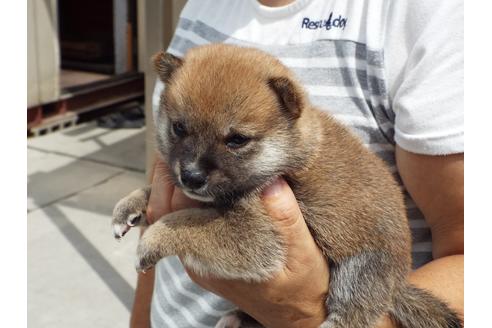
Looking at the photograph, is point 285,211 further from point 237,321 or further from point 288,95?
point 237,321

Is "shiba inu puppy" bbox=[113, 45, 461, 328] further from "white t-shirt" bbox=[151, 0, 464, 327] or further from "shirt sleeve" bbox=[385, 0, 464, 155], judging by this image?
"shirt sleeve" bbox=[385, 0, 464, 155]

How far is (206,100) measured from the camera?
1.70m

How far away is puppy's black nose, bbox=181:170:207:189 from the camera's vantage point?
5.41 feet

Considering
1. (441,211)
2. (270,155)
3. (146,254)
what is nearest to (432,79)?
(441,211)

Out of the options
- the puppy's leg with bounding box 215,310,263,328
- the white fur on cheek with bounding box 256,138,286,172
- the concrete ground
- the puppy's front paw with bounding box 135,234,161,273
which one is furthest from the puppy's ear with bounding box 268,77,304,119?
the concrete ground

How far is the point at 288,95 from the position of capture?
1.77 m

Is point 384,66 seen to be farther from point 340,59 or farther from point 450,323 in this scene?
point 450,323

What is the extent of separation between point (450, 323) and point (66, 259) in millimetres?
3941

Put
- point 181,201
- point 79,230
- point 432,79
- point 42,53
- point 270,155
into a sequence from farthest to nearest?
point 42,53 < point 79,230 < point 181,201 < point 270,155 < point 432,79

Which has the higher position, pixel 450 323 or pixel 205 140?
pixel 205 140

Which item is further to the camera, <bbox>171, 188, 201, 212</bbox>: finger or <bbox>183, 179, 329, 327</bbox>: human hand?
<bbox>171, 188, 201, 212</bbox>: finger

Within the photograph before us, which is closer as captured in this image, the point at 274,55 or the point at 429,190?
the point at 429,190

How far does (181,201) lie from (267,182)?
0.30m
